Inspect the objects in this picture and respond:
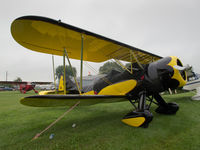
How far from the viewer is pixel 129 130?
2328mm

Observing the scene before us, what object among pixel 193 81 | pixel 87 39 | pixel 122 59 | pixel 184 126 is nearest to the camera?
pixel 184 126

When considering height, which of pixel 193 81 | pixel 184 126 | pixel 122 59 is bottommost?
pixel 184 126

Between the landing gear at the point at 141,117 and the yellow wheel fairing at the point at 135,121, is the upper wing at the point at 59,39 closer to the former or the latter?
the landing gear at the point at 141,117

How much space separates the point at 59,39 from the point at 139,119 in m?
2.66

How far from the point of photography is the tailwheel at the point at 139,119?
2340mm

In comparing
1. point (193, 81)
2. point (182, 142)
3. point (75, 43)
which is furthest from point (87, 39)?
point (193, 81)

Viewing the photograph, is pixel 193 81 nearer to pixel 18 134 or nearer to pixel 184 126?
pixel 184 126

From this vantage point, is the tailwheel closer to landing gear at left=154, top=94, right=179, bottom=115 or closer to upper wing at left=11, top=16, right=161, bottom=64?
landing gear at left=154, top=94, right=179, bottom=115

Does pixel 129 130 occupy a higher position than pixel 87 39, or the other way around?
pixel 87 39

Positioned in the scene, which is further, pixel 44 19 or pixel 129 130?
pixel 129 130

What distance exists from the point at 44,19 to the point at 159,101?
3876 millimetres

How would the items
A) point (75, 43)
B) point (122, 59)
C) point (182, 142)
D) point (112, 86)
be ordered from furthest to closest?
point (122, 59) < point (112, 86) < point (75, 43) < point (182, 142)

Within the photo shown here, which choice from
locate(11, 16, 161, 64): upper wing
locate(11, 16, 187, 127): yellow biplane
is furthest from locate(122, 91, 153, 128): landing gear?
locate(11, 16, 161, 64): upper wing

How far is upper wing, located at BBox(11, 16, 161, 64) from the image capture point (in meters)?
2.10
